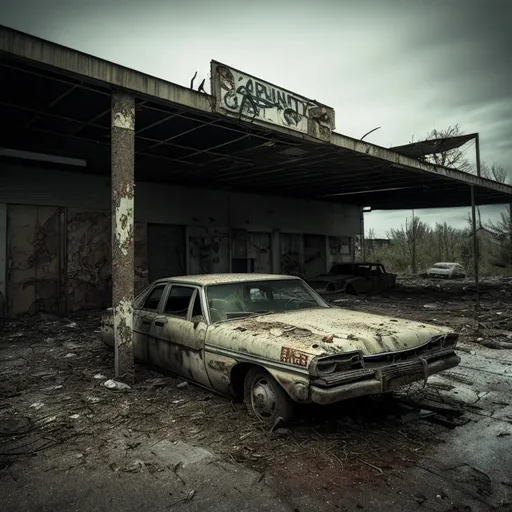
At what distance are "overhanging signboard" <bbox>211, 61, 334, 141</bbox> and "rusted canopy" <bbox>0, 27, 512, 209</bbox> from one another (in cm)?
18

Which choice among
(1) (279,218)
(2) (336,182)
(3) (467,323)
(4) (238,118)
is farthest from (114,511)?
(1) (279,218)

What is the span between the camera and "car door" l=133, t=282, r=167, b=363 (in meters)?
5.40

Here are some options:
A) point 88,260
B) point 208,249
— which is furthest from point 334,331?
point 208,249

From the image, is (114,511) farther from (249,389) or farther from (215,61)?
(215,61)

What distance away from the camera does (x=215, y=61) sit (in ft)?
21.7

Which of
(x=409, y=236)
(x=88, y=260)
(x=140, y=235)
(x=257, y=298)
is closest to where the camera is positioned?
(x=257, y=298)

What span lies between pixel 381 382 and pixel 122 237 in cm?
368

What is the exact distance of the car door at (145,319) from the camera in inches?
213

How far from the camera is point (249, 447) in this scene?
11.0 feet

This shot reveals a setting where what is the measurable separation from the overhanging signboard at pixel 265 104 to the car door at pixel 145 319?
319 cm

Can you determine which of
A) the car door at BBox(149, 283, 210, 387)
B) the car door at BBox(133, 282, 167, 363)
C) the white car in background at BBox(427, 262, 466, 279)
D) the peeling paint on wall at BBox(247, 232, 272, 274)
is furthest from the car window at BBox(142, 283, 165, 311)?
the white car in background at BBox(427, 262, 466, 279)

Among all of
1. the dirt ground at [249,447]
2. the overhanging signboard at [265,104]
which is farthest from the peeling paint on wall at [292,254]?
the dirt ground at [249,447]

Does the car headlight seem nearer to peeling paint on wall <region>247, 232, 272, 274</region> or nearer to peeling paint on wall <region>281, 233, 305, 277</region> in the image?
peeling paint on wall <region>247, 232, 272, 274</region>

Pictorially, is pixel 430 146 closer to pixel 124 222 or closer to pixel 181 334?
pixel 124 222
